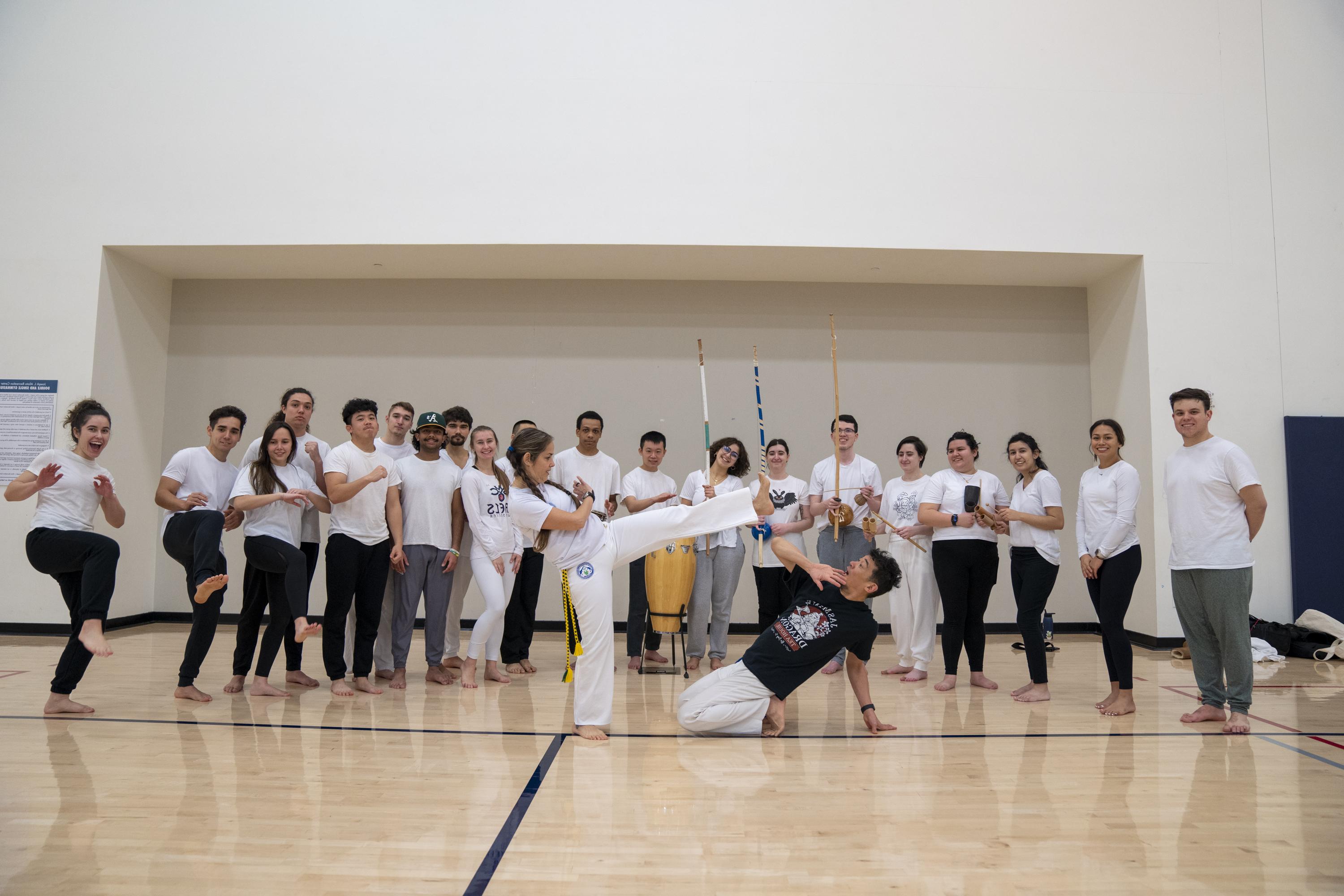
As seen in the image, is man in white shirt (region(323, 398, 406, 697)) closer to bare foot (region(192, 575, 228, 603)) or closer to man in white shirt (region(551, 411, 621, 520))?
bare foot (region(192, 575, 228, 603))

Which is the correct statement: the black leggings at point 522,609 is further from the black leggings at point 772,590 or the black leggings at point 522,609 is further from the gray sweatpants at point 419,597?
the black leggings at point 772,590

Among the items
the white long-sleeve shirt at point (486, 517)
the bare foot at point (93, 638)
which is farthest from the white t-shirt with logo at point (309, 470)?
the bare foot at point (93, 638)

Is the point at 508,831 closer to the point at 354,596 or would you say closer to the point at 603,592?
the point at 603,592

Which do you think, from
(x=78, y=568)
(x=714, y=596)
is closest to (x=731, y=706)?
(x=714, y=596)

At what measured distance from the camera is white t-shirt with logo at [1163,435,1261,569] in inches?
146

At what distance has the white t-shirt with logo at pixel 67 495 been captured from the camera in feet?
12.5

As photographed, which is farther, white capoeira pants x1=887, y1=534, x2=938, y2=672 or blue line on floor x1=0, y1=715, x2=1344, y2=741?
white capoeira pants x1=887, y1=534, x2=938, y2=672

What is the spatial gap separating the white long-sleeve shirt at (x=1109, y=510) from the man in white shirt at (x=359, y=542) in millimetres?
3609

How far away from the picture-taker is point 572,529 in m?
3.53

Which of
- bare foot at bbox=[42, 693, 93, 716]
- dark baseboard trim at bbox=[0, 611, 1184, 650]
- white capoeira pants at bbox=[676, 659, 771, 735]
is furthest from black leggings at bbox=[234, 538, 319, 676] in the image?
dark baseboard trim at bbox=[0, 611, 1184, 650]

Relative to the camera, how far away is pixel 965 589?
4.84 meters

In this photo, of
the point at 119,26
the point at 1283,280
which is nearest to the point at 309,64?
the point at 119,26

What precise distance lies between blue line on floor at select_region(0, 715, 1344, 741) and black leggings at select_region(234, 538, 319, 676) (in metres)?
0.60

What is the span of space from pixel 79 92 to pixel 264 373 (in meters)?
2.60
